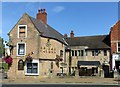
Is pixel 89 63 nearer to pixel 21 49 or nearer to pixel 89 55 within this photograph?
pixel 89 55

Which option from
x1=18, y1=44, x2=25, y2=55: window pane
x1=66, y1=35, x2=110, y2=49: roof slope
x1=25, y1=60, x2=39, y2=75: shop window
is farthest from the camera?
x1=66, y1=35, x2=110, y2=49: roof slope

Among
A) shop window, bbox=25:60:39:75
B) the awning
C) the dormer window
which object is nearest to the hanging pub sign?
shop window, bbox=25:60:39:75

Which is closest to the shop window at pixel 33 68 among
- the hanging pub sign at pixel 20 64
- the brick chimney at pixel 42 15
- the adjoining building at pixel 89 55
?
the hanging pub sign at pixel 20 64

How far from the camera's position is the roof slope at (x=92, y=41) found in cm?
4631

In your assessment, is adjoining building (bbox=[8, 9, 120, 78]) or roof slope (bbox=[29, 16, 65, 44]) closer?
adjoining building (bbox=[8, 9, 120, 78])

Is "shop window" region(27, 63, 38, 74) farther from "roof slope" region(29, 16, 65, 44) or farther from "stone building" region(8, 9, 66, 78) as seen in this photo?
"roof slope" region(29, 16, 65, 44)

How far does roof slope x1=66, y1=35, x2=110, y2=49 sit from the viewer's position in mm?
46309

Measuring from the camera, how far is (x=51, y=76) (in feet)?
133

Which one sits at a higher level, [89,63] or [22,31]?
[22,31]

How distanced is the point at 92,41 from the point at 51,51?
10282 millimetres

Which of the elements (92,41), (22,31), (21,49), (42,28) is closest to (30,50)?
(21,49)

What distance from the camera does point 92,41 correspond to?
1932 inches

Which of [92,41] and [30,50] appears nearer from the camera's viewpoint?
[30,50]

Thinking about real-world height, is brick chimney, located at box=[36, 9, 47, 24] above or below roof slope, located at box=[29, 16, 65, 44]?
above
